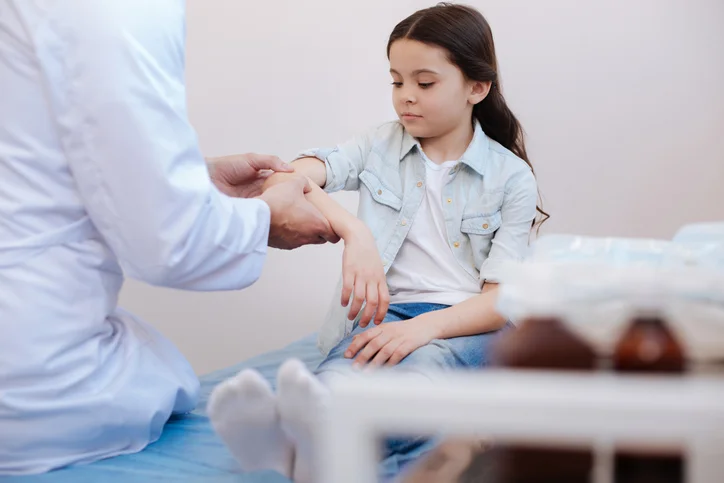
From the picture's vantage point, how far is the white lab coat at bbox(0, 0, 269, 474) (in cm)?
101

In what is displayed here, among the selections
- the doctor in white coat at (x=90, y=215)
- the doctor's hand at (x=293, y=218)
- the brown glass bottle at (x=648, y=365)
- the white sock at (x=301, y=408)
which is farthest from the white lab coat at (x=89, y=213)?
the brown glass bottle at (x=648, y=365)

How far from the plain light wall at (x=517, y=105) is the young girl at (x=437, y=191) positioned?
835mm

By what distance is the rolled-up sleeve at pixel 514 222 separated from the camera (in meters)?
1.58

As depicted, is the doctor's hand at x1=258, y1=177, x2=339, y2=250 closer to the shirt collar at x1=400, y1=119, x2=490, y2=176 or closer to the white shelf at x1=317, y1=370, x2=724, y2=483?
the shirt collar at x1=400, y1=119, x2=490, y2=176

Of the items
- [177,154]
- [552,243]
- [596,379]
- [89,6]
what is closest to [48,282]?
[177,154]

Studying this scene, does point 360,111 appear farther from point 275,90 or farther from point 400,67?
point 400,67

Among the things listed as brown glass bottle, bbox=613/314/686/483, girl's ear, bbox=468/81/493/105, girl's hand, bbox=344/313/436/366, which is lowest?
girl's hand, bbox=344/313/436/366

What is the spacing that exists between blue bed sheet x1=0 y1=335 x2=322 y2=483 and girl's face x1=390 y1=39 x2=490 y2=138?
0.72 m

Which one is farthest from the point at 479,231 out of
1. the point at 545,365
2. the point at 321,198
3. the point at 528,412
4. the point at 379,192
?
the point at 528,412

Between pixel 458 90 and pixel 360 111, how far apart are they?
1.09 meters

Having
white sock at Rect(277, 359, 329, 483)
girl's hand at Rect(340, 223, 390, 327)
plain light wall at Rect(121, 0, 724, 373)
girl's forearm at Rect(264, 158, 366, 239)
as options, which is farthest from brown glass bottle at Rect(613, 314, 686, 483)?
plain light wall at Rect(121, 0, 724, 373)

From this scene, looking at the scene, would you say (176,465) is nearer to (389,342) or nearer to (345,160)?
(389,342)

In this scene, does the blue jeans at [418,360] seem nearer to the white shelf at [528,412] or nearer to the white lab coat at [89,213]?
the white lab coat at [89,213]

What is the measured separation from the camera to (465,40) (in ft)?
5.46
